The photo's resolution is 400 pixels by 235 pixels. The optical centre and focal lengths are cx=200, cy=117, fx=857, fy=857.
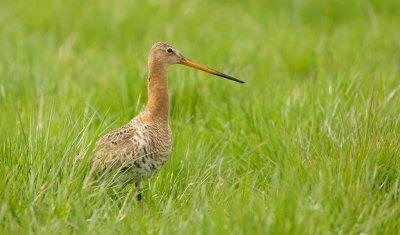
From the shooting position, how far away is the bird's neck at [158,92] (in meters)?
5.35

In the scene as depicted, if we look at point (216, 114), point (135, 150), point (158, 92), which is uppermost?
point (158, 92)

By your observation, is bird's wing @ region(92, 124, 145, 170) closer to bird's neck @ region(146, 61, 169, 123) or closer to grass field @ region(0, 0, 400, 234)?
grass field @ region(0, 0, 400, 234)

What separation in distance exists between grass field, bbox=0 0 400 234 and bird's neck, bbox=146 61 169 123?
279mm

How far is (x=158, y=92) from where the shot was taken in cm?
543

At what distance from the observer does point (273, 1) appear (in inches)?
419

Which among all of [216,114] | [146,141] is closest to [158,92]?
[146,141]

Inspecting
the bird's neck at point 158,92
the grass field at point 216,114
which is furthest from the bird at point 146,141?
the grass field at point 216,114

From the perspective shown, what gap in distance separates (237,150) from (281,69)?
Result: 2396 millimetres

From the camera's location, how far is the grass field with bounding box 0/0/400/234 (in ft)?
14.0

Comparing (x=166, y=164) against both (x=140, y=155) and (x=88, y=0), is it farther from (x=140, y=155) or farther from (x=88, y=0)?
(x=88, y=0)

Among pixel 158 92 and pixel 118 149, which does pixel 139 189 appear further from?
pixel 158 92

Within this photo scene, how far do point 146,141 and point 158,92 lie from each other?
1.66ft

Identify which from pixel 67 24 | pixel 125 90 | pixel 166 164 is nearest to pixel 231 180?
pixel 166 164

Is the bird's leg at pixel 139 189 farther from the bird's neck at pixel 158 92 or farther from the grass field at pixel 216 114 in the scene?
the bird's neck at pixel 158 92
